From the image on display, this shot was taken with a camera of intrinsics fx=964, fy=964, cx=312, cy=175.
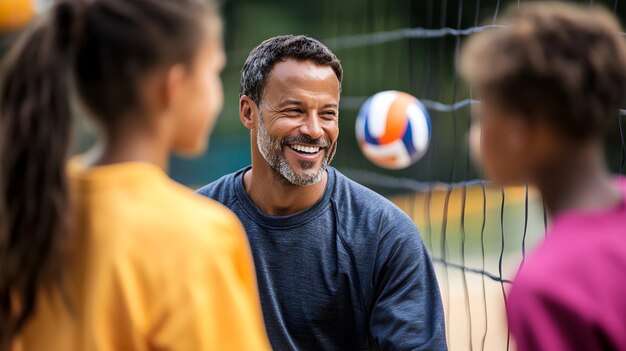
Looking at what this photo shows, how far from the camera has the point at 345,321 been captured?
266 cm

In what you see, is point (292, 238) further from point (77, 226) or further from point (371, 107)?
point (371, 107)

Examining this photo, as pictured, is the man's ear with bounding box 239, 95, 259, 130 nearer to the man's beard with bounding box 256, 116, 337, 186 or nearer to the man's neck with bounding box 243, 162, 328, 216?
the man's beard with bounding box 256, 116, 337, 186

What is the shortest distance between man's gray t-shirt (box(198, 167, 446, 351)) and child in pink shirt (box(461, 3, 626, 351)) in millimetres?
1029

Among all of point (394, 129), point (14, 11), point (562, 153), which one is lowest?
point (394, 129)

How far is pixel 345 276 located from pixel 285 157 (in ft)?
1.36

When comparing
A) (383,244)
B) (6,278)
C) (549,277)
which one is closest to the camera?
(549,277)

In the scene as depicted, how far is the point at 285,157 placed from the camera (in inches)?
112

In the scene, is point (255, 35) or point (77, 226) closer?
point (77, 226)

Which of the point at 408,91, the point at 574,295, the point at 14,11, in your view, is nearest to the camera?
the point at 574,295

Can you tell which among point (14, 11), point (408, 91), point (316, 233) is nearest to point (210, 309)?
point (316, 233)

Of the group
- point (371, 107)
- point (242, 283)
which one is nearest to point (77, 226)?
point (242, 283)

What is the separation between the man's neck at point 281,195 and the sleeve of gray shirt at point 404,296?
27 cm

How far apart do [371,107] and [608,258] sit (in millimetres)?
3645

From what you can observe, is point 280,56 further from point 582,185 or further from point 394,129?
point 394,129
